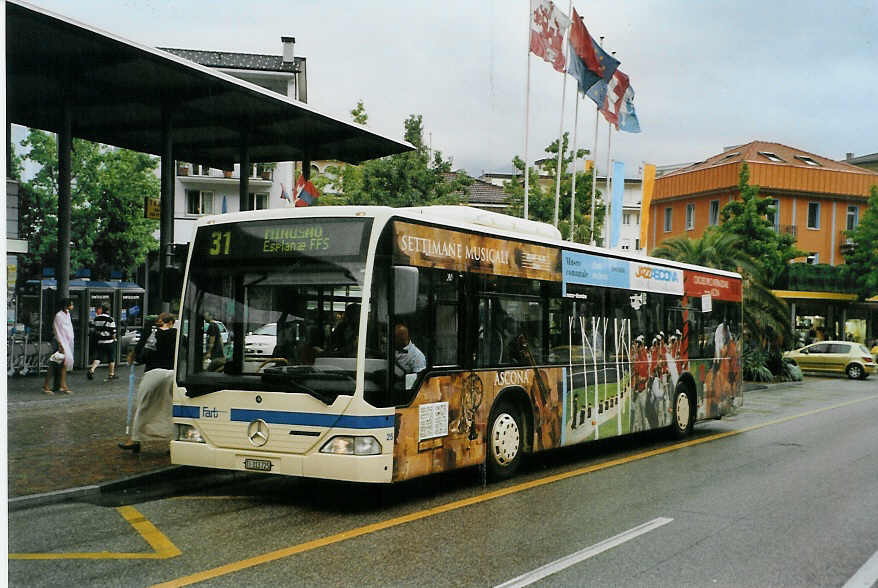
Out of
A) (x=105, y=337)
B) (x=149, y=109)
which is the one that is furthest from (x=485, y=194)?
(x=149, y=109)

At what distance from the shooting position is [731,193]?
51.5m

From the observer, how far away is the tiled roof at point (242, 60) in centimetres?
5428

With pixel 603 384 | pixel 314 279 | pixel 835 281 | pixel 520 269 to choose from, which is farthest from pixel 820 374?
pixel 314 279

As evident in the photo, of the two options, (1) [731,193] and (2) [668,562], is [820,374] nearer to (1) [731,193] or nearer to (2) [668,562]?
(1) [731,193]

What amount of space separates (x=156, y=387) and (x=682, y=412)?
27.9ft

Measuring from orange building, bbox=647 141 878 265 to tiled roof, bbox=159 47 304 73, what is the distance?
85.0 ft

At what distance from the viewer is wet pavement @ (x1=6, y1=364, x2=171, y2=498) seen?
9305mm

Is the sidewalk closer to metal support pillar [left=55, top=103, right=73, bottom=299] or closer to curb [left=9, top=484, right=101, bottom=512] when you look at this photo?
curb [left=9, top=484, right=101, bottom=512]

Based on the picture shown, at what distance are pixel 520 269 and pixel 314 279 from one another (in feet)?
9.80

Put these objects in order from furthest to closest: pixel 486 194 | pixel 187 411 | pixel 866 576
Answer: pixel 486 194 → pixel 187 411 → pixel 866 576

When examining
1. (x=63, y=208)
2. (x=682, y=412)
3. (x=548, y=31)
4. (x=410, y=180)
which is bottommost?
(x=682, y=412)

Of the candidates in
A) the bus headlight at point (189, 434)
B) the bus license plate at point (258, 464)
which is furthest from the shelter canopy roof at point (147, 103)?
the bus license plate at point (258, 464)

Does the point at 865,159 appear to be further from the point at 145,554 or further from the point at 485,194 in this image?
the point at 145,554

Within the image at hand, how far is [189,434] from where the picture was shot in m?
8.60
